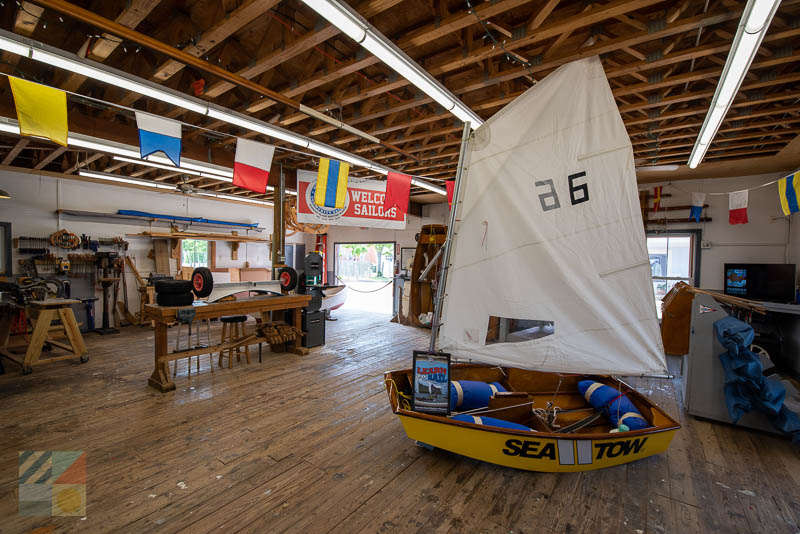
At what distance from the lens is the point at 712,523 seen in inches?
79.0

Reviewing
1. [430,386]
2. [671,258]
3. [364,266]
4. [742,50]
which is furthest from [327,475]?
[364,266]

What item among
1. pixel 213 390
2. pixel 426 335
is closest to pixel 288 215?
pixel 426 335

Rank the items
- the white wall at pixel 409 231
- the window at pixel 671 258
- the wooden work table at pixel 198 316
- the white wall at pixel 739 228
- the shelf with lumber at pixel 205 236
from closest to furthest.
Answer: the wooden work table at pixel 198 316, the white wall at pixel 739 228, the window at pixel 671 258, the shelf with lumber at pixel 205 236, the white wall at pixel 409 231

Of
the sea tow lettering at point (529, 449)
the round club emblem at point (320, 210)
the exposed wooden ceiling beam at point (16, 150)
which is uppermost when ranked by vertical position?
the exposed wooden ceiling beam at point (16, 150)

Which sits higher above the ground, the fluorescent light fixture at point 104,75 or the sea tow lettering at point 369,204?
the fluorescent light fixture at point 104,75

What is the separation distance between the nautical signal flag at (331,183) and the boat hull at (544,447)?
4027 mm

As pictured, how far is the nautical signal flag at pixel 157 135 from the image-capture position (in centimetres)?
382

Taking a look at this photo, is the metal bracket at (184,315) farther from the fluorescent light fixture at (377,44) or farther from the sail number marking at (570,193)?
the sail number marking at (570,193)

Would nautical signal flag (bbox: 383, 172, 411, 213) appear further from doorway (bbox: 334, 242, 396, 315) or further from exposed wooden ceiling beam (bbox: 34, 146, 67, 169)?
doorway (bbox: 334, 242, 396, 315)

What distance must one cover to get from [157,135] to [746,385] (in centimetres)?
649

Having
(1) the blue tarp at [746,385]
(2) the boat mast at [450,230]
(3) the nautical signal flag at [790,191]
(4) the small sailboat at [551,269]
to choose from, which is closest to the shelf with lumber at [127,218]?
(4) the small sailboat at [551,269]

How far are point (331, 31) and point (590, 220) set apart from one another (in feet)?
8.17

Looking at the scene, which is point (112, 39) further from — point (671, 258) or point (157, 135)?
point (671, 258)

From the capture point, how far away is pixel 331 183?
555 cm
